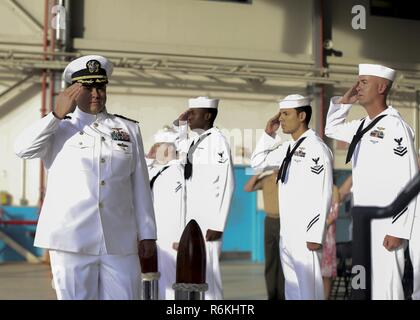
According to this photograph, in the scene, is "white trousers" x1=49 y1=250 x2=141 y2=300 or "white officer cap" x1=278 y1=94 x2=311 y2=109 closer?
"white trousers" x1=49 y1=250 x2=141 y2=300

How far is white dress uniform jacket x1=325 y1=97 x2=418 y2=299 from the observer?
3639mm

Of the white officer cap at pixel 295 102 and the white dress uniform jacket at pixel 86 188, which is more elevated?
the white officer cap at pixel 295 102

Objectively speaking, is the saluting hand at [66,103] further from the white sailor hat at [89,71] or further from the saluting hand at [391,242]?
the saluting hand at [391,242]

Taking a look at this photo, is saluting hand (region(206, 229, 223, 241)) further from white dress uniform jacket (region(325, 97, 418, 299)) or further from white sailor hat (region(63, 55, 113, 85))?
white sailor hat (region(63, 55, 113, 85))

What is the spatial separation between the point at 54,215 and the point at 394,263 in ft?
5.75

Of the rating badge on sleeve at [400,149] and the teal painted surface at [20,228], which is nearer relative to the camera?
the rating badge on sleeve at [400,149]

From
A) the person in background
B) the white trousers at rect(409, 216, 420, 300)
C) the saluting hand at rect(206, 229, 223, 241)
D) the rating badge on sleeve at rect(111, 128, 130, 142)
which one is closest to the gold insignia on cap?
the rating badge on sleeve at rect(111, 128, 130, 142)

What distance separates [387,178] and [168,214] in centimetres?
210

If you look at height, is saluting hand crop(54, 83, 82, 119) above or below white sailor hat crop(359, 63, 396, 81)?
below

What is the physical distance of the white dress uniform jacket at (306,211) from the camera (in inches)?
175

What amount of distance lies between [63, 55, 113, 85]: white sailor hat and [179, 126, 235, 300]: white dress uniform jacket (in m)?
2.04

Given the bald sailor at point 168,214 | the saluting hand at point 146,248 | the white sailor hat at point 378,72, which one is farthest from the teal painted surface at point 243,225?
the saluting hand at point 146,248

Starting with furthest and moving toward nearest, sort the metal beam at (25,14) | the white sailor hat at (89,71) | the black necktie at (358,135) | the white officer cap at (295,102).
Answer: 1. the metal beam at (25,14)
2. the white officer cap at (295,102)
3. the black necktie at (358,135)
4. the white sailor hat at (89,71)

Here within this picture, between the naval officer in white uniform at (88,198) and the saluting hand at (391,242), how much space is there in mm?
1277
